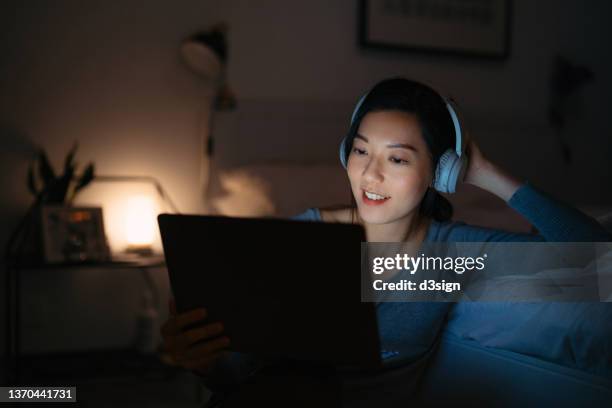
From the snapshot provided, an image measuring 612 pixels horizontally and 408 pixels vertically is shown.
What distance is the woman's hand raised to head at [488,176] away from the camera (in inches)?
45.6

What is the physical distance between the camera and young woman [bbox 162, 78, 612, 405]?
1079 mm

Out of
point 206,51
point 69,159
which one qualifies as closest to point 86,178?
point 69,159

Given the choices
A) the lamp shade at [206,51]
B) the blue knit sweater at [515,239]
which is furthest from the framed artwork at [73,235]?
the blue knit sweater at [515,239]

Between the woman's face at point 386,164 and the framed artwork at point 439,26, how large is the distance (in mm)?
1418

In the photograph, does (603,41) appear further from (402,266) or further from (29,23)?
(29,23)

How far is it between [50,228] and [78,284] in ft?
1.24

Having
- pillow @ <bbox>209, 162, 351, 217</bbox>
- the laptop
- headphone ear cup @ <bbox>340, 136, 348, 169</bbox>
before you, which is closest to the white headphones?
headphone ear cup @ <bbox>340, 136, 348, 169</bbox>

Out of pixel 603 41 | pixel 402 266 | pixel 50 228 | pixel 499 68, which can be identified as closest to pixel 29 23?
pixel 50 228

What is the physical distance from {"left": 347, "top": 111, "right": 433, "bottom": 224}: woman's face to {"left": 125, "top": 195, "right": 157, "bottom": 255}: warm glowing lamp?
1212mm

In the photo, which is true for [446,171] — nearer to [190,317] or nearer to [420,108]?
[420,108]

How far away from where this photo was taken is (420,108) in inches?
48.4

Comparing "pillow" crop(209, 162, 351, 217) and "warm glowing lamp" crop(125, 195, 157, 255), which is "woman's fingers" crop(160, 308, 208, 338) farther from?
"warm glowing lamp" crop(125, 195, 157, 255)

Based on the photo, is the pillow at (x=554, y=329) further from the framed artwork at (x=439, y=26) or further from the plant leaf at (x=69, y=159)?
the framed artwork at (x=439, y=26)

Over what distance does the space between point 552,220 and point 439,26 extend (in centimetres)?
178
